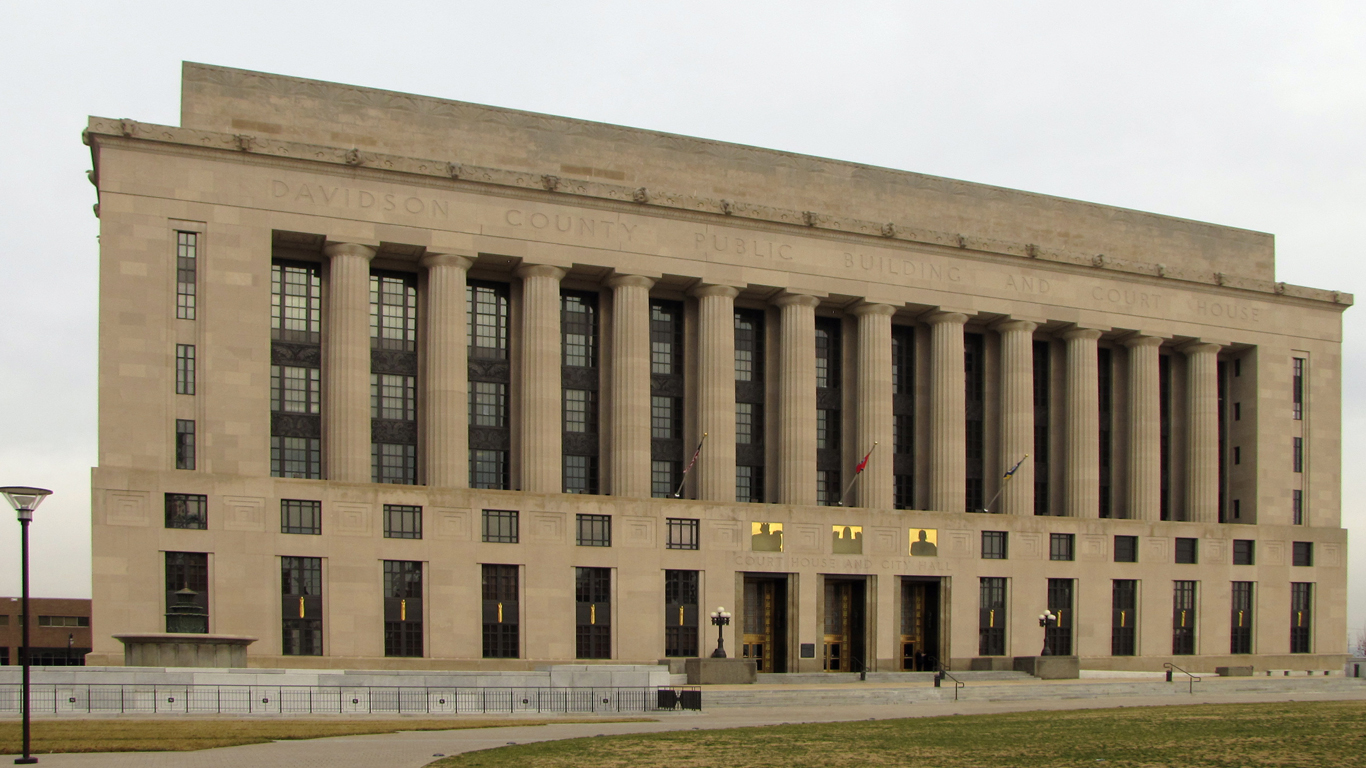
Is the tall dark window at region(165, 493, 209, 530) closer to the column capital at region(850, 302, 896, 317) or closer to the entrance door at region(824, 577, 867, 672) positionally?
the entrance door at region(824, 577, 867, 672)

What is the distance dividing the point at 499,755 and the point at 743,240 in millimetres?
40776

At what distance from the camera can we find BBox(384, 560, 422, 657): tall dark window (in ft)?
188

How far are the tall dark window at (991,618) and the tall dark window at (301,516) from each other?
31748 millimetres

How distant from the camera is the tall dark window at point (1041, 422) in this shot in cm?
7500

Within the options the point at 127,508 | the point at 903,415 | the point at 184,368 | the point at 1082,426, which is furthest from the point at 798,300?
the point at 127,508

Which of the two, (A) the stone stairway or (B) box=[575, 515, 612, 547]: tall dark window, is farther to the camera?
(B) box=[575, 515, 612, 547]: tall dark window

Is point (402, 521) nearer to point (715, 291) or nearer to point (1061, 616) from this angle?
point (715, 291)

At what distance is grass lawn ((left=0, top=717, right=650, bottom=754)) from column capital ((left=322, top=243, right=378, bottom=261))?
24.9 m

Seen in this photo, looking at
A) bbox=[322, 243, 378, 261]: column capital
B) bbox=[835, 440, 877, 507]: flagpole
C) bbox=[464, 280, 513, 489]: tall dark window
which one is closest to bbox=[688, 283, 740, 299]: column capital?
bbox=[464, 280, 513, 489]: tall dark window

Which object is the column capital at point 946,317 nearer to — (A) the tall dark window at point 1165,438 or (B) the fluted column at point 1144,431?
(B) the fluted column at point 1144,431

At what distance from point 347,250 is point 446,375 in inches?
268

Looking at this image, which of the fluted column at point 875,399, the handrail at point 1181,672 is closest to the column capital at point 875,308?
the fluted column at point 875,399

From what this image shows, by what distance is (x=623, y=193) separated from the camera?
63.8 m

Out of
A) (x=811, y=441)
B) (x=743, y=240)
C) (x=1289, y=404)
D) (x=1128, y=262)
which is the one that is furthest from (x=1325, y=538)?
(x=743, y=240)
